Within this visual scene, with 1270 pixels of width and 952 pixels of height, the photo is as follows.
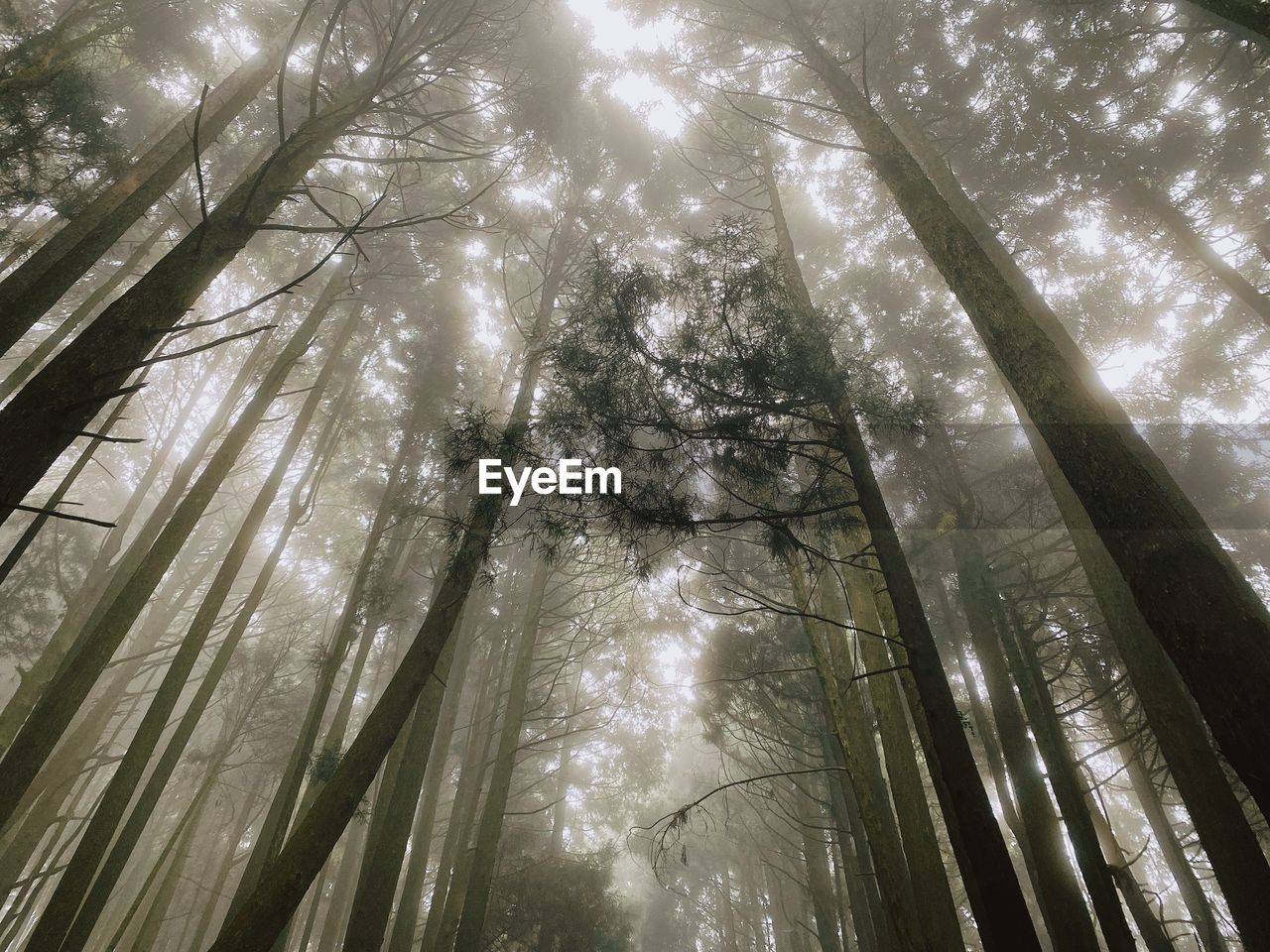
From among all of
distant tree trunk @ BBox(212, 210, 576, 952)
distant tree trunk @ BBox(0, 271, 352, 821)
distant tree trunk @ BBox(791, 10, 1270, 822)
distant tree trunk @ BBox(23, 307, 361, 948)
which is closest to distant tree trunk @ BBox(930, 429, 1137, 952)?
distant tree trunk @ BBox(791, 10, 1270, 822)

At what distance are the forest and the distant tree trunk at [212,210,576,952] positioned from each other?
1.3 inches

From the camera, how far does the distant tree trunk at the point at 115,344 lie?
1978mm

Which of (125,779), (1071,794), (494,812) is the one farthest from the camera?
(494,812)

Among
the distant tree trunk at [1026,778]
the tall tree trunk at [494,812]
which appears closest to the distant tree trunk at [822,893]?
the distant tree trunk at [1026,778]

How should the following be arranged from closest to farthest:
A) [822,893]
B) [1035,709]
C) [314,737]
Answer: [1035,709], [314,737], [822,893]

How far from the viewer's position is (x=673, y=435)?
4234mm

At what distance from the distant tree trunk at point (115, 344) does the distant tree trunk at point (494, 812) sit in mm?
4521

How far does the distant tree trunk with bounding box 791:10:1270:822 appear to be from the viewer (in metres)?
2.07

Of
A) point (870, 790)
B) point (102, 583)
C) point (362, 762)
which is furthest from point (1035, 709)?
point (102, 583)

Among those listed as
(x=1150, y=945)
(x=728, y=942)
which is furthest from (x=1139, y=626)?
(x=728, y=942)

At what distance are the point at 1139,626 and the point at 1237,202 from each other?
9.86 m

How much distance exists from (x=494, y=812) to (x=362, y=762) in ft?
14.3

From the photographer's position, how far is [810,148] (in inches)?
479

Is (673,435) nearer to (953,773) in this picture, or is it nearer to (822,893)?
(953,773)
